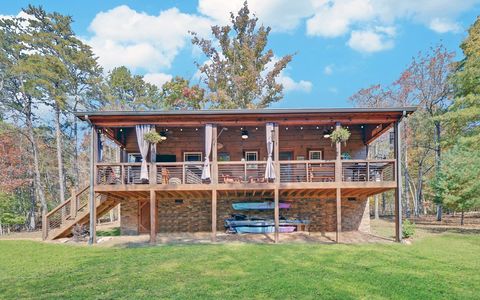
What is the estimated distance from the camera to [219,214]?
49.3 ft

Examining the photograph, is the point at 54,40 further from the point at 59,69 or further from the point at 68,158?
the point at 68,158

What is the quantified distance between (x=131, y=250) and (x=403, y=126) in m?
21.9

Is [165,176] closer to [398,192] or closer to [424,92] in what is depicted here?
[398,192]

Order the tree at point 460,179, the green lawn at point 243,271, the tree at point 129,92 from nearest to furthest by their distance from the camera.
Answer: the green lawn at point 243,271 < the tree at point 460,179 < the tree at point 129,92

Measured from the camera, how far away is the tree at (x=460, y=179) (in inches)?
545

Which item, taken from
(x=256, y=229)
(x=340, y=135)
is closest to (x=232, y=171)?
(x=256, y=229)

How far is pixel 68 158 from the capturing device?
97.2 ft

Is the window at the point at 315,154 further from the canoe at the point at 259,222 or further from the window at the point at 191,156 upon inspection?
the window at the point at 191,156

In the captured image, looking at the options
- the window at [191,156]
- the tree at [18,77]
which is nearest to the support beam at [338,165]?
the window at [191,156]

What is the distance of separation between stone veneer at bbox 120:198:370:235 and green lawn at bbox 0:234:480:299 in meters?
3.87

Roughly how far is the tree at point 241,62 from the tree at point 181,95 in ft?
3.91

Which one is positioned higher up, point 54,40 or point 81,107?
point 54,40

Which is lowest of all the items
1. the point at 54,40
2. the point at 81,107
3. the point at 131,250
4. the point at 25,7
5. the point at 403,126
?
the point at 131,250

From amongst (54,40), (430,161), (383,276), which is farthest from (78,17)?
(430,161)
